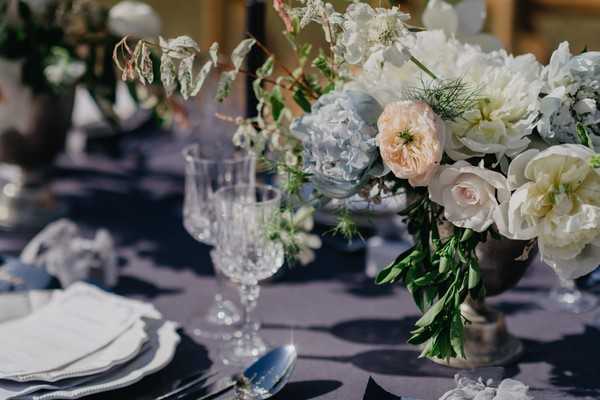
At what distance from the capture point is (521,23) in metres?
3.06

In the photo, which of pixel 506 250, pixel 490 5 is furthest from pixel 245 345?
pixel 490 5

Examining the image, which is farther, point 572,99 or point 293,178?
point 293,178

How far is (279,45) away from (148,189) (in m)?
1.77

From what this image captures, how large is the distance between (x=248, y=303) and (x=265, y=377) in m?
0.15

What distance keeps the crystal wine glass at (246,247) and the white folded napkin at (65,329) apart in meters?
0.12

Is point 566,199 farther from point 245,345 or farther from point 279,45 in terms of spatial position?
point 279,45

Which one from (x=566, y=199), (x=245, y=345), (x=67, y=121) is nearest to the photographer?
(x=566, y=199)

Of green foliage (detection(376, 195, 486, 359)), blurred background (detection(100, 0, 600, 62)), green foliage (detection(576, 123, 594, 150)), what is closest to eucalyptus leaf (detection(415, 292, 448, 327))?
green foliage (detection(376, 195, 486, 359))

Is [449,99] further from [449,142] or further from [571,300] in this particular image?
[571,300]

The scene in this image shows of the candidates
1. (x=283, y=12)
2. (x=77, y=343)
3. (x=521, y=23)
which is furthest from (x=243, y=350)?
(x=521, y=23)

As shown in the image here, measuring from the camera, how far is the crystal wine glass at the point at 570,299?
4.00ft

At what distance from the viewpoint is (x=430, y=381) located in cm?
102

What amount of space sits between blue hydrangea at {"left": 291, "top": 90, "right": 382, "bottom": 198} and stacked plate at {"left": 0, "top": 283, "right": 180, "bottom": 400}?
0.31 metres

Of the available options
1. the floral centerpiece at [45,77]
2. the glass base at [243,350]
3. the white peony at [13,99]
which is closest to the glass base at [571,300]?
the glass base at [243,350]
